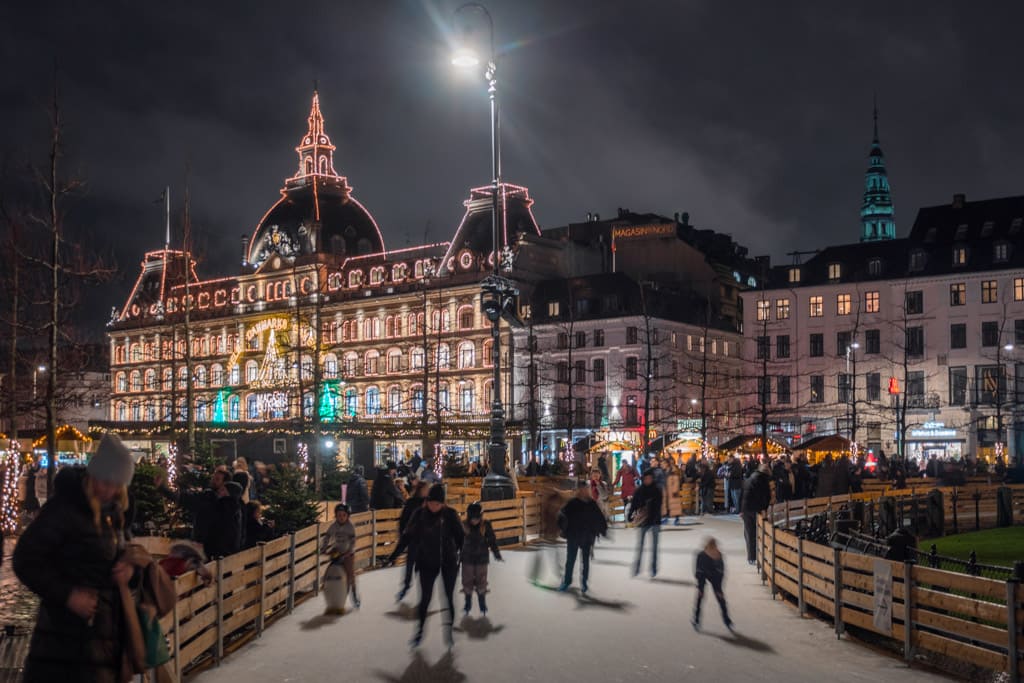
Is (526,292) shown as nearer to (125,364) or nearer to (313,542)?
(125,364)

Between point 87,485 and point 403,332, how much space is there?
91618 millimetres

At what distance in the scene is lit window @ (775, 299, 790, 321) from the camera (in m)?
76.9

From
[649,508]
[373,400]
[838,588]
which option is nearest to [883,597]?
[838,588]

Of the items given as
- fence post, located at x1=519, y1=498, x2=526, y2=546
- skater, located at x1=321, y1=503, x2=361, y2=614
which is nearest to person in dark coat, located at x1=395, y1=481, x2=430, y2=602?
skater, located at x1=321, y1=503, x2=361, y2=614

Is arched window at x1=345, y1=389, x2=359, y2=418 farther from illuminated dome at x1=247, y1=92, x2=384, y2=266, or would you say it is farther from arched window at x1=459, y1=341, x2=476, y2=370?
illuminated dome at x1=247, y1=92, x2=384, y2=266

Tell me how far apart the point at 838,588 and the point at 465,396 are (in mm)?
77021

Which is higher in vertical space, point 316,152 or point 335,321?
point 316,152

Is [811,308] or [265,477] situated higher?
[811,308]

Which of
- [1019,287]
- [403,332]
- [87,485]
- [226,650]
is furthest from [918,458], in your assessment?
[87,485]

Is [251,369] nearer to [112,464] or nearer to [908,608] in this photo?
[908,608]

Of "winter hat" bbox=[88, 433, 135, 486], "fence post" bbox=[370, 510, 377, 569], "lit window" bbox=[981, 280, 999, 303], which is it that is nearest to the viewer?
"winter hat" bbox=[88, 433, 135, 486]

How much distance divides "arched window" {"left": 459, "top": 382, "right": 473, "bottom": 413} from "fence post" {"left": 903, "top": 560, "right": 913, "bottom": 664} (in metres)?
78.0

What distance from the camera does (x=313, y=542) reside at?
61.9 feet

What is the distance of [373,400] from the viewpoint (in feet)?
324
